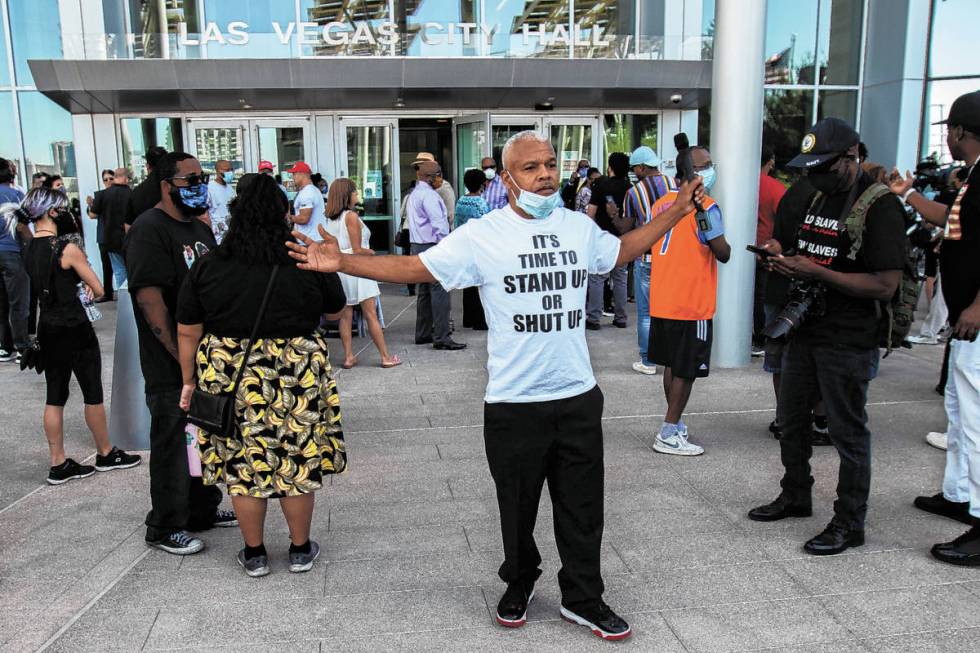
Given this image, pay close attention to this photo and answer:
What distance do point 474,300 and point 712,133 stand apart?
3.52 metres

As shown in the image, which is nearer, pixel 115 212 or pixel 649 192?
pixel 649 192

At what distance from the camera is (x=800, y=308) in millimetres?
3859

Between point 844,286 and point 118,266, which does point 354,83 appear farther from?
point 844,286

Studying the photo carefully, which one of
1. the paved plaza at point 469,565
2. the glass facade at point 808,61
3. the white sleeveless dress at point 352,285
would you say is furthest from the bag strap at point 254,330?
the glass facade at point 808,61

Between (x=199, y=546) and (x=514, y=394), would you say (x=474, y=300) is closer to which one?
(x=199, y=546)

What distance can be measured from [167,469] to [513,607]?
1.91 metres

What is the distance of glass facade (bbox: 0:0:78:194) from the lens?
1507cm

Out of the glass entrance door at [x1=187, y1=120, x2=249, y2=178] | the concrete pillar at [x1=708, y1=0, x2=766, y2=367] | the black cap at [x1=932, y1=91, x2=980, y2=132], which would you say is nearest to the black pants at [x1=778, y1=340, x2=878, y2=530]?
Result: the black cap at [x1=932, y1=91, x2=980, y2=132]

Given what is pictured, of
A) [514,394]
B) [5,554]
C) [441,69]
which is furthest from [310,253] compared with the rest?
[441,69]

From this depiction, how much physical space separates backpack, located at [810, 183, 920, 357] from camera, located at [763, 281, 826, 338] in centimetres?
22

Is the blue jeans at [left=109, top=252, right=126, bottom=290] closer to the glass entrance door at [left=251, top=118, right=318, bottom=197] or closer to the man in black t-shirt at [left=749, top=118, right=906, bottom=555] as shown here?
the glass entrance door at [left=251, top=118, right=318, bottom=197]

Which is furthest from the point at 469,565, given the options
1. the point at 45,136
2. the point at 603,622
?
the point at 45,136

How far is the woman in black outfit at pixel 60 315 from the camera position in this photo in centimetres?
504

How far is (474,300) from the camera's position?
9984mm
